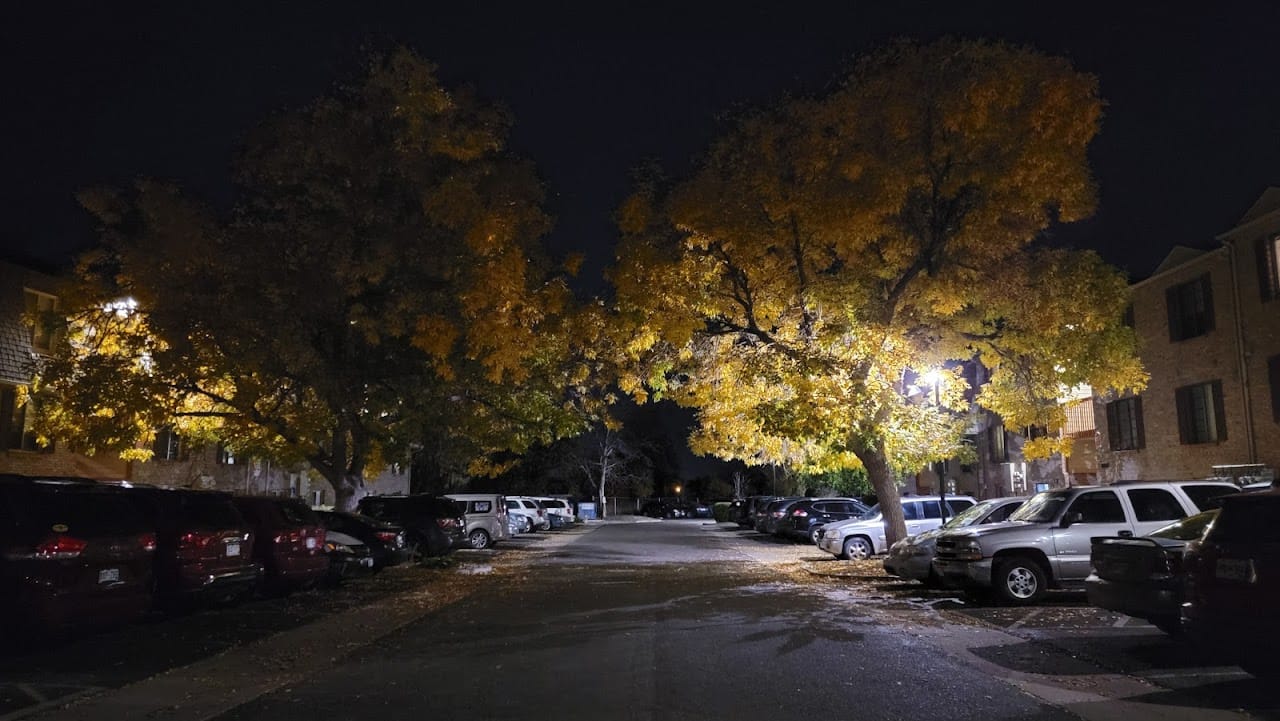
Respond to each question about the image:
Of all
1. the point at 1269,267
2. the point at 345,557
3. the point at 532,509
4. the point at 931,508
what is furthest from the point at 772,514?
the point at 345,557

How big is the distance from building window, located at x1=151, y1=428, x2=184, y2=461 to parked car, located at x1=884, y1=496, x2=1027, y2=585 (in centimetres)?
2321

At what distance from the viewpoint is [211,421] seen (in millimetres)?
22219

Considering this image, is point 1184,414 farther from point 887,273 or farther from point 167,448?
point 167,448

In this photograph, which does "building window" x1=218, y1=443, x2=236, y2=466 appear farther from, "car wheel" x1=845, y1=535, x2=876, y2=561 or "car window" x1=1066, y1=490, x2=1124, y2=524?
"car window" x1=1066, y1=490, x2=1124, y2=524

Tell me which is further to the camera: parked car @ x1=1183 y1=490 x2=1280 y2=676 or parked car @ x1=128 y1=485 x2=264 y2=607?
parked car @ x1=128 y1=485 x2=264 y2=607

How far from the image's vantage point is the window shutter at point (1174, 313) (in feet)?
76.7

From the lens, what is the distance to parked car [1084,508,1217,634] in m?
9.75

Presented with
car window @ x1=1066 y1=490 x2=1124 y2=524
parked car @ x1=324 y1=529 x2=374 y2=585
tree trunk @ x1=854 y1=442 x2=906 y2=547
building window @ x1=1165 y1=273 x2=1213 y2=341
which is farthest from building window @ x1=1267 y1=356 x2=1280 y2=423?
parked car @ x1=324 y1=529 x2=374 y2=585

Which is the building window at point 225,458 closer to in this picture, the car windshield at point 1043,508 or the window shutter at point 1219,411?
the car windshield at point 1043,508

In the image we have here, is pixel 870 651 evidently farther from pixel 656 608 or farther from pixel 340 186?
pixel 340 186

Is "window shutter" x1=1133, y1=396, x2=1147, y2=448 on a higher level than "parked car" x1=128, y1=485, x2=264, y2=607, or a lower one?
higher

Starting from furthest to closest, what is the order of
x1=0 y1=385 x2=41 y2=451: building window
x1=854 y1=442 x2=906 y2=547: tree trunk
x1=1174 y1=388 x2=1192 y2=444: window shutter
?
x1=0 y1=385 x2=41 y2=451: building window, x1=1174 y1=388 x2=1192 y2=444: window shutter, x1=854 y1=442 x2=906 y2=547: tree trunk

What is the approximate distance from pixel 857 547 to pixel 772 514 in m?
13.2

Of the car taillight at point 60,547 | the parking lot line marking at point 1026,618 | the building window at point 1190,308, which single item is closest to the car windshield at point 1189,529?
the parking lot line marking at point 1026,618
